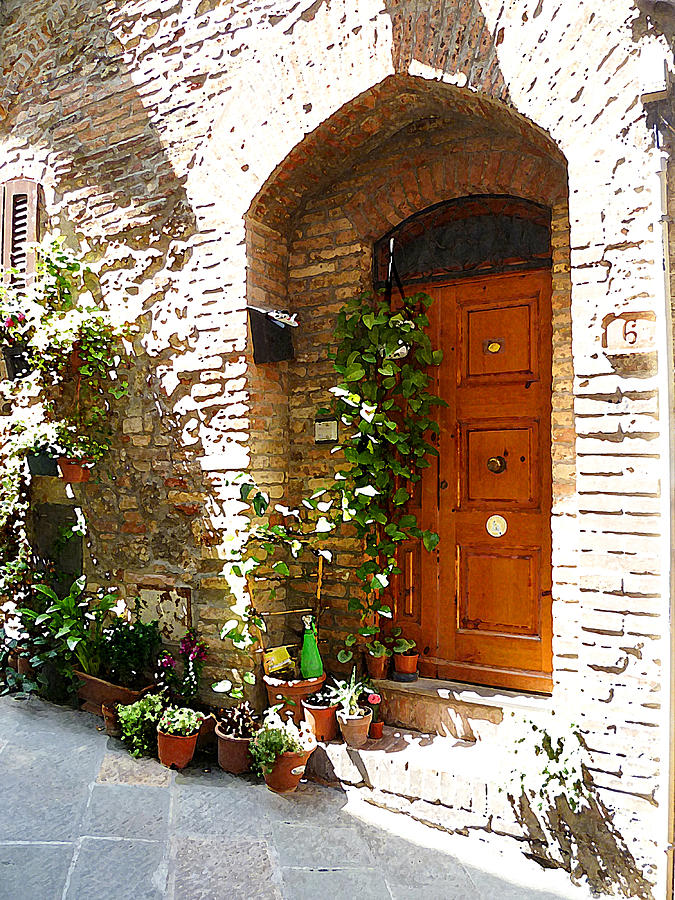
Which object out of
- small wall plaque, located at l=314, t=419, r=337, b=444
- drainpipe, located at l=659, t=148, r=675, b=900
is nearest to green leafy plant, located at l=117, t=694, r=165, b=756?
small wall plaque, located at l=314, t=419, r=337, b=444

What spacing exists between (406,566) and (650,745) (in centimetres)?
168

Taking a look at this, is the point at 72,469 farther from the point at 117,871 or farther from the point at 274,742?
the point at 117,871

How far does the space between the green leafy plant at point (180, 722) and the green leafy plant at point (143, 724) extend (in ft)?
0.42

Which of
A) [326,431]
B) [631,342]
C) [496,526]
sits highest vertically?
[631,342]

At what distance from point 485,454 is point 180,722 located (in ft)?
7.14

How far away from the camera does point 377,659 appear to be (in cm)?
399

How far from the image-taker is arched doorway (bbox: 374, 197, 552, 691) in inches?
149

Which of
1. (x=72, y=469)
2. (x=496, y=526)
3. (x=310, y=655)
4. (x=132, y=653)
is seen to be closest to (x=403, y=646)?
(x=310, y=655)

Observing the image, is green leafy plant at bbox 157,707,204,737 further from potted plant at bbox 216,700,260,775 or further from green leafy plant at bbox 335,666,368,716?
green leafy plant at bbox 335,666,368,716

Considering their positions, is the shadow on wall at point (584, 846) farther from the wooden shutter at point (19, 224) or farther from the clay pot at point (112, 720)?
the wooden shutter at point (19, 224)

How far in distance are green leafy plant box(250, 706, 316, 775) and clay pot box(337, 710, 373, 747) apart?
18cm

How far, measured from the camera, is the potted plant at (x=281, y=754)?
356 centimetres

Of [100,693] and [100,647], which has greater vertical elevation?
[100,647]

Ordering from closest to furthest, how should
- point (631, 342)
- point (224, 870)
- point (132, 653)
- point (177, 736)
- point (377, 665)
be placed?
point (631, 342)
point (224, 870)
point (177, 736)
point (377, 665)
point (132, 653)
